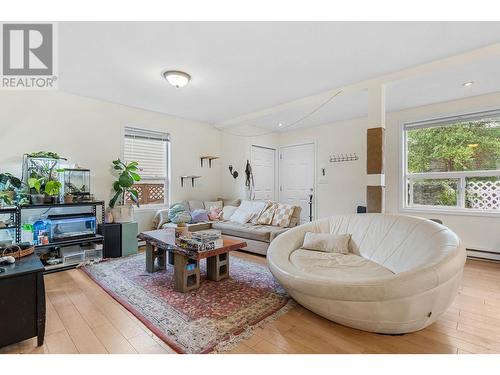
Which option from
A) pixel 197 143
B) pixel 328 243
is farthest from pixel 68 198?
pixel 328 243

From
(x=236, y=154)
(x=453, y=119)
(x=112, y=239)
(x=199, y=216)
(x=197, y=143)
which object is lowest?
(x=112, y=239)

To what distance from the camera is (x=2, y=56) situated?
2520mm

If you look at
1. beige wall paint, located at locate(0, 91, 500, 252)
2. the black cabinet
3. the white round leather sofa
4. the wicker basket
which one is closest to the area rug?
the white round leather sofa

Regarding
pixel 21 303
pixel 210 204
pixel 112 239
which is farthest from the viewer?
pixel 210 204

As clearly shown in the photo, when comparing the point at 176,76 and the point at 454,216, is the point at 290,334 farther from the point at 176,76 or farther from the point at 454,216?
the point at 454,216

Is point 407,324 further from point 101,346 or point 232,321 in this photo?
A: point 101,346

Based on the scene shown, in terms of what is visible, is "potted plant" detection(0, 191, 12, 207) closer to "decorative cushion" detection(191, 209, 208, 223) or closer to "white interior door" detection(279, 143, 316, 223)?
"decorative cushion" detection(191, 209, 208, 223)

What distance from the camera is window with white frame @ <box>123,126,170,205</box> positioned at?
4.45 m

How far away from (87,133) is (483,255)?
6.27 metres

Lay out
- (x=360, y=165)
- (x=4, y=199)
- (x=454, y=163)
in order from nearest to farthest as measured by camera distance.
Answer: (x=4, y=199) < (x=454, y=163) < (x=360, y=165)

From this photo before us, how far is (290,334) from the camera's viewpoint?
178 centimetres

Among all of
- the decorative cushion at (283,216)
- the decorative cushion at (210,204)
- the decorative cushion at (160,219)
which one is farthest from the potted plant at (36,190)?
the decorative cushion at (283,216)
